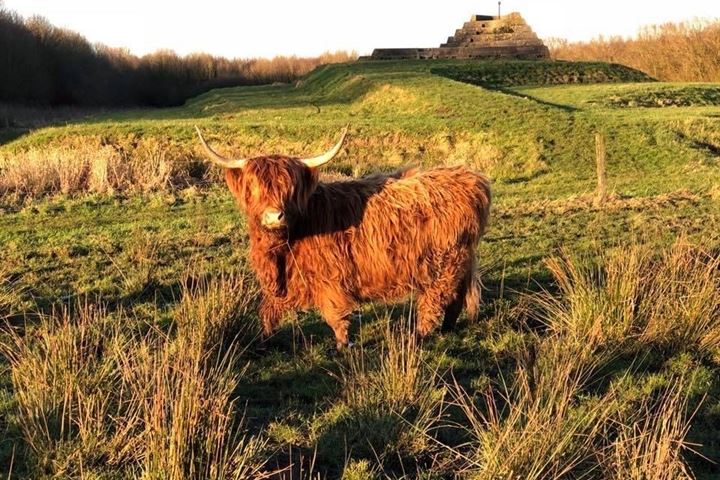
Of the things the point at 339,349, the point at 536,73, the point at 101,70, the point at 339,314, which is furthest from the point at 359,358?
the point at 101,70

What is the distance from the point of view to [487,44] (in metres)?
46.1

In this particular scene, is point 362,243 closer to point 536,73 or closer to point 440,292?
point 440,292

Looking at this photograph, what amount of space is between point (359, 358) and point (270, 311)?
862mm

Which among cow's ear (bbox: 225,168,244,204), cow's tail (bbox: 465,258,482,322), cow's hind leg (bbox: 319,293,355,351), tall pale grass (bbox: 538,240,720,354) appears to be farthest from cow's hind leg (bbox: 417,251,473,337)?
cow's ear (bbox: 225,168,244,204)

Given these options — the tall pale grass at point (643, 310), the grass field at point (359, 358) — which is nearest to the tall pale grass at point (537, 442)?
the grass field at point (359, 358)

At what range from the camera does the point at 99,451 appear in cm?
332

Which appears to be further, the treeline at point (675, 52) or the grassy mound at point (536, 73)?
the treeline at point (675, 52)

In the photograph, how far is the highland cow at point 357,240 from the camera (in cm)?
516

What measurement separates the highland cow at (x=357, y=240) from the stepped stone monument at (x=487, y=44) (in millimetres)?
40122

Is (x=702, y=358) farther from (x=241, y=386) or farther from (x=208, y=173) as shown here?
(x=208, y=173)

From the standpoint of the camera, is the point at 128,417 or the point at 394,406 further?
the point at 394,406

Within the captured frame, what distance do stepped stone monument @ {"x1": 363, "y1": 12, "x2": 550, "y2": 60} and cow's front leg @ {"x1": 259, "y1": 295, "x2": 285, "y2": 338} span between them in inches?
1606

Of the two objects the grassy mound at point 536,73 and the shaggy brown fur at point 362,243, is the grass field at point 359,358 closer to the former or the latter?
the shaggy brown fur at point 362,243

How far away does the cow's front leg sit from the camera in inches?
210
